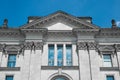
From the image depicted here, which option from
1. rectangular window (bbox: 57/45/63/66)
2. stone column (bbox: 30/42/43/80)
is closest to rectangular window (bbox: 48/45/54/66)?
rectangular window (bbox: 57/45/63/66)

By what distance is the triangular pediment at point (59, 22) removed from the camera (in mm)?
36031

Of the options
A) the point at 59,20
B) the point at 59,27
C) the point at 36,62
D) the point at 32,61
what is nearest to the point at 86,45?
the point at 59,27

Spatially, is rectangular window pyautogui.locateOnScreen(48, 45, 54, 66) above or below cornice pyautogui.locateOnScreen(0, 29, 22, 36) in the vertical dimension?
below

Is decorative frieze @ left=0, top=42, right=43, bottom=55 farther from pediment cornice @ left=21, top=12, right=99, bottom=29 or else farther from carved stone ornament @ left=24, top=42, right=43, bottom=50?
pediment cornice @ left=21, top=12, right=99, bottom=29

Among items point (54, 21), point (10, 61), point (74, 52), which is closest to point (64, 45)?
point (74, 52)

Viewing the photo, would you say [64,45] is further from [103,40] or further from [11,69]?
[11,69]

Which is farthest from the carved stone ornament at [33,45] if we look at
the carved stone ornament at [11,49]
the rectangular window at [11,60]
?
the rectangular window at [11,60]

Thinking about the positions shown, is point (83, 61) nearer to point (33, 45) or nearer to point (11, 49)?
point (33, 45)

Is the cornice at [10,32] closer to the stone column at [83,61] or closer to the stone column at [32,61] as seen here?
the stone column at [32,61]

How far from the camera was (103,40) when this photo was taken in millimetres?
35844

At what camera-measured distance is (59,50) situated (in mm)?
35156

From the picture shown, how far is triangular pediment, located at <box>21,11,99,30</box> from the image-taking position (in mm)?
36031

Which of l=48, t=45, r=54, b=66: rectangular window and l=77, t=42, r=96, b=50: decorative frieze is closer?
l=48, t=45, r=54, b=66: rectangular window

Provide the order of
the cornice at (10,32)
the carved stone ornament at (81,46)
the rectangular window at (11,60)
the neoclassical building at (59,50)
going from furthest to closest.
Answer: the cornice at (10,32)
the carved stone ornament at (81,46)
the rectangular window at (11,60)
the neoclassical building at (59,50)
